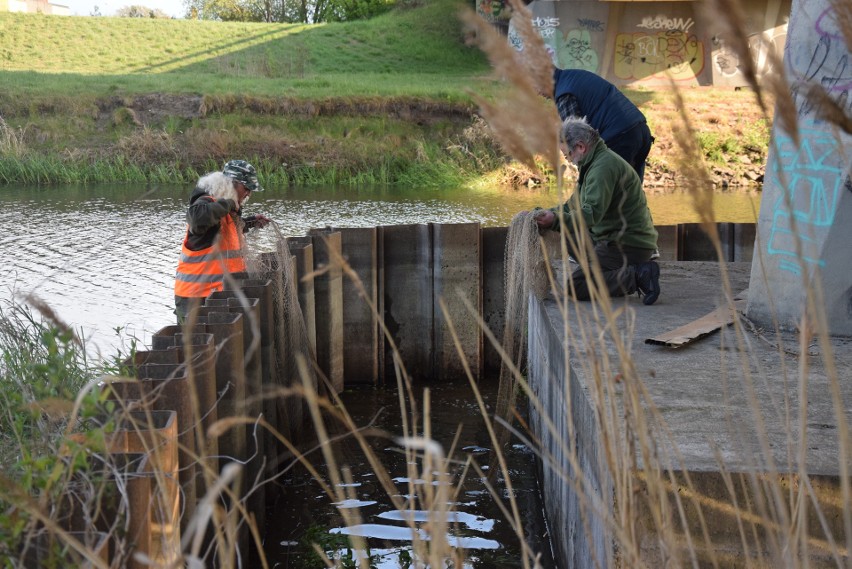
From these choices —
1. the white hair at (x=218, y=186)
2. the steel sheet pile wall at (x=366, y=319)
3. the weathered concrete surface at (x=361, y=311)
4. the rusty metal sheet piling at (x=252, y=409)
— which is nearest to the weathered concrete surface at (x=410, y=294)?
the steel sheet pile wall at (x=366, y=319)

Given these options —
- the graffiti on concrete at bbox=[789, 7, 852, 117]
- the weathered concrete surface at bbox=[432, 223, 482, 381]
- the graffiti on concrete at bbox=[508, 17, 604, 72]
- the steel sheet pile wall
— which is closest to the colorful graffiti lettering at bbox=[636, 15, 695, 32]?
the graffiti on concrete at bbox=[508, 17, 604, 72]

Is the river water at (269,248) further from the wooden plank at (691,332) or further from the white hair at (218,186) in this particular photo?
the wooden plank at (691,332)

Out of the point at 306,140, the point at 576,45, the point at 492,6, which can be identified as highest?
the point at 576,45

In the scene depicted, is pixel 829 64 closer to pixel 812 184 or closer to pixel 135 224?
pixel 812 184

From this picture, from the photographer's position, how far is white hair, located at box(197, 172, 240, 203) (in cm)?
705

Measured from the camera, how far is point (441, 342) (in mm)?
8875

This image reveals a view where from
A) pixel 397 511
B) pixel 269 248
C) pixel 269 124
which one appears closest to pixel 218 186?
pixel 269 248

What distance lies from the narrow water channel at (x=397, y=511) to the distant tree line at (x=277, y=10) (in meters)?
47.3

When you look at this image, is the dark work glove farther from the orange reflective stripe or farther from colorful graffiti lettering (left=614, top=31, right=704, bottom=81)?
colorful graffiti lettering (left=614, top=31, right=704, bottom=81)

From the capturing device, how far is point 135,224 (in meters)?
15.6

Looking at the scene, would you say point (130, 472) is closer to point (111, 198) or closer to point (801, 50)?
point (801, 50)

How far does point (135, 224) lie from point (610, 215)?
10.5 metres

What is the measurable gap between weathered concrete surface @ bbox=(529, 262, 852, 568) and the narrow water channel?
1.12 feet

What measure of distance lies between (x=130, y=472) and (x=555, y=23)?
2701 cm
